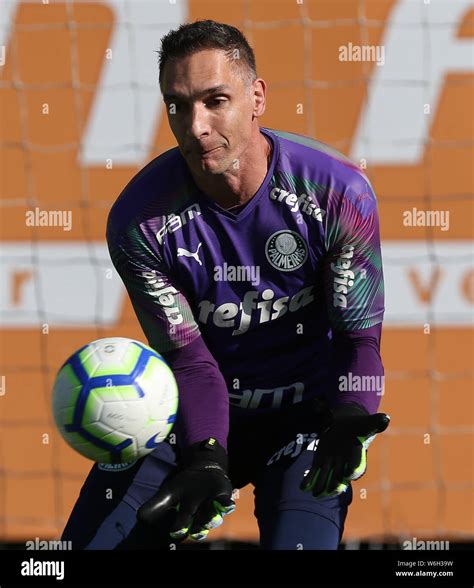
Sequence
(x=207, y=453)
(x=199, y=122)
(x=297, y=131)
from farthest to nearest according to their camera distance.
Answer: (x=297, y=131) → (x=207, y=453) → (x=199, y=122)

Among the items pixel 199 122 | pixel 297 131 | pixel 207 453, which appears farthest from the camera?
pixel 297 131

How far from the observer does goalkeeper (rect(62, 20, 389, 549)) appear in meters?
3.18

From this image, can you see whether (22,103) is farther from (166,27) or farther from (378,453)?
(378,453)

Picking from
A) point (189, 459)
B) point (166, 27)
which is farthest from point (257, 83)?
point (166, 27)

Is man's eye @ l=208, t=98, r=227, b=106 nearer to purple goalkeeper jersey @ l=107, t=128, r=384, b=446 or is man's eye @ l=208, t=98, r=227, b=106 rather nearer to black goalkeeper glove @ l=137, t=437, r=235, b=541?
purple goalkeeper jersey @ l=107, t=128, r=384, b=446

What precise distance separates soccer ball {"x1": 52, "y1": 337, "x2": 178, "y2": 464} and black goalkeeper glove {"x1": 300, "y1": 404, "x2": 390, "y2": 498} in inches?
18.5

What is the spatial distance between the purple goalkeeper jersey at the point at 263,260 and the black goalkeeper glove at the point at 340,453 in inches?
11.7

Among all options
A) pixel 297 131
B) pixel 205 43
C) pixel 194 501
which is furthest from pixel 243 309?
pixel 297 131

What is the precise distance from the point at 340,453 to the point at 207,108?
1083 mm

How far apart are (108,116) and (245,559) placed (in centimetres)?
332

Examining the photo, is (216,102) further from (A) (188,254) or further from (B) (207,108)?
(A) (188,254)

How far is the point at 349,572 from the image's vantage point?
319cm

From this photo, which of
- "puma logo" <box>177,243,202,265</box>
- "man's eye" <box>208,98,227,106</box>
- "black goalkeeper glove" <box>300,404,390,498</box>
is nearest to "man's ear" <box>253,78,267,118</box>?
"man's eye" <box>208,98,227,106</box>

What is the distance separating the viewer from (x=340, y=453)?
3.16m
